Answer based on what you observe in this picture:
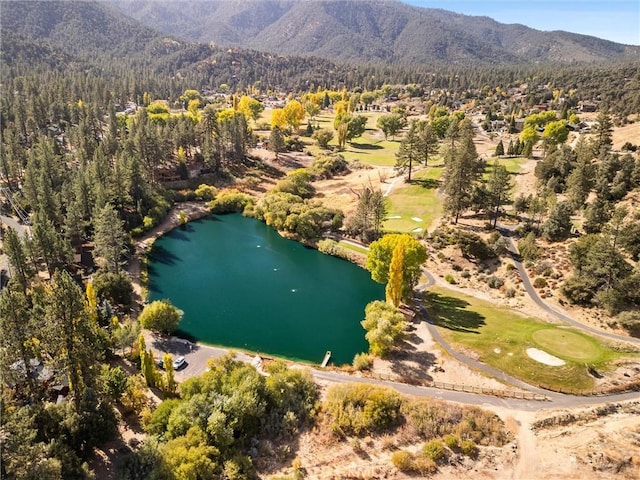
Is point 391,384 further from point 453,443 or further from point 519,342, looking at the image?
point 519,342

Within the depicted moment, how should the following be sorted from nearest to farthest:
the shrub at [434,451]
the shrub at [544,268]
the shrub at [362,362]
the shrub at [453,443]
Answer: the shrub at [434,451] < the shrub at [453,443] < the shrub at [362,362] < the shrub at [544,268]

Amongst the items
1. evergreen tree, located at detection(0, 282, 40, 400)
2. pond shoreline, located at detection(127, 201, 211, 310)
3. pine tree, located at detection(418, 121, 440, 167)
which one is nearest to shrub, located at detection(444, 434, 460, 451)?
evergreen tree, located at detection(0, 282, 40, 400)

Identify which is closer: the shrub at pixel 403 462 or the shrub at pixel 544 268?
the shrub at pixel 403 462

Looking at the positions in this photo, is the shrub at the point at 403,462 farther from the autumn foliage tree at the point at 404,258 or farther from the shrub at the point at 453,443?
the autumn foliage tree at the point at 404,258

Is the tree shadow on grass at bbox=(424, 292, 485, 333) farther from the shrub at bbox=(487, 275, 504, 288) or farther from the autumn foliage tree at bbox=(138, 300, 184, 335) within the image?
the autumn foliage tree at bbox=(138, 300, 184, 335)

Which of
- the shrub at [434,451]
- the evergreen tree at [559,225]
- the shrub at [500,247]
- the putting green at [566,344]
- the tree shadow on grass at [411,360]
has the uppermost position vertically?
the evergreen tree at [559,225]

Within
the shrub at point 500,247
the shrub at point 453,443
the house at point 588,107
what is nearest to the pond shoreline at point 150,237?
the shrub at point 453,443

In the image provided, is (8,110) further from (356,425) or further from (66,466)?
(356,425)

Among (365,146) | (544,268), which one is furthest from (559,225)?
(365,146)
